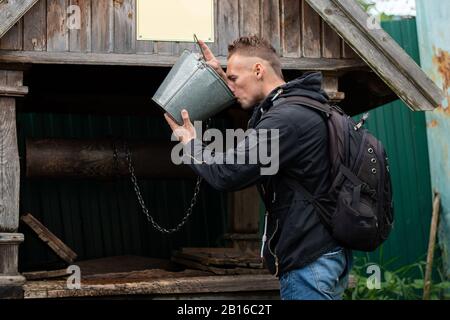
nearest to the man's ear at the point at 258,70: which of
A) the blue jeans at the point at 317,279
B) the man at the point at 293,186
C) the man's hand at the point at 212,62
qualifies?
the man at the point at 293,186

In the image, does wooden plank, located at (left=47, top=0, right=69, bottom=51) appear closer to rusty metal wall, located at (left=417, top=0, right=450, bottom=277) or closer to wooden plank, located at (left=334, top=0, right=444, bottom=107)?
wooden plank, located at (left=334, top=0, right=444, bottom=107)

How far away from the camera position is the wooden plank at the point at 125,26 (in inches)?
224

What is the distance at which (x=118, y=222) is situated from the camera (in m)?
8.66

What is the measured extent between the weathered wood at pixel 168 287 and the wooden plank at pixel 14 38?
5.12 ft

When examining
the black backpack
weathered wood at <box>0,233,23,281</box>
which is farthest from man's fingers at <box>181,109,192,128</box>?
weathered wood at <box>0,233,23,281</box>

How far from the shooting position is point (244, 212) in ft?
25.4

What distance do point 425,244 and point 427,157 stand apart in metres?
1.00

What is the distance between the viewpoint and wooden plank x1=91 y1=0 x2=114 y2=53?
5.64m

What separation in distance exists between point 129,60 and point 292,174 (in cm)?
196

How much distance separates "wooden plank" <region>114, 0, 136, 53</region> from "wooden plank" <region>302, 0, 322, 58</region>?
1221 mm

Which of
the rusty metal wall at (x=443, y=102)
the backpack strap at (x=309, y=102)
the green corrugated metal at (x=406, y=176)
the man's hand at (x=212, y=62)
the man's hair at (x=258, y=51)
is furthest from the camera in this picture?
the green corrugated metal at (x=406, y=176)

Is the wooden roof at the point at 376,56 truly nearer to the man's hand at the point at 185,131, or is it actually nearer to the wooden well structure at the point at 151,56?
the wooden well structure at the point at 151,56

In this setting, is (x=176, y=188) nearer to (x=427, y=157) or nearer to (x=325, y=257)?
(x=427, y=157)
